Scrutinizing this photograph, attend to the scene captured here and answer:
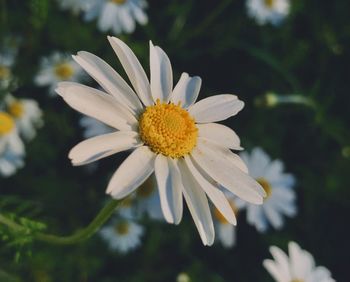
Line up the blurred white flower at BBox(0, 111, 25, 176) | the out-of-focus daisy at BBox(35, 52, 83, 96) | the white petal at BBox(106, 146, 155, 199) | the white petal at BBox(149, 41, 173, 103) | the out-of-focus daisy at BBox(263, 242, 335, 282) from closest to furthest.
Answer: the white petal at BBox(106, 146, 155, 199) < the white petal at BBox(149, 41, 173, 103) < the out-of-focus daisy at BBox(263, 242, 335, 282) < the blurred white flower at BBox(0, 111, 25, 176) < the out-of-focus daisy at BBox(35, 52, 83, 96)

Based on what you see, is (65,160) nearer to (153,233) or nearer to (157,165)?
(153,233)

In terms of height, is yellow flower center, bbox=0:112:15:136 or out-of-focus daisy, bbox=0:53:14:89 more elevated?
out-of-focus daisy, bbox=0:53:14:89

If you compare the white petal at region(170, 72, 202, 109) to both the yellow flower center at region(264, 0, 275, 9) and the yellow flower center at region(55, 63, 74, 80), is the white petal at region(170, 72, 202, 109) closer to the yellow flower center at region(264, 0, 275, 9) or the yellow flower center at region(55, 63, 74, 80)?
the yellow flower center at region(55, 63, 74, 80)

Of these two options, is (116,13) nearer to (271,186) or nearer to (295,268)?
(271,186)

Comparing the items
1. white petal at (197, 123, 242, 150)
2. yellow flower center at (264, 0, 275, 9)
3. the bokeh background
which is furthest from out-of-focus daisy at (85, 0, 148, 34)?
white petal at (197, 123, 242, 150)

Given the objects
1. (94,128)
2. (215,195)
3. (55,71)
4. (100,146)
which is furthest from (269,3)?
(100,146)

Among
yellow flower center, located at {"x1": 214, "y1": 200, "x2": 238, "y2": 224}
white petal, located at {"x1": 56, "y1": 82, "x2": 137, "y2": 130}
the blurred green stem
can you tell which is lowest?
the blurred green stem

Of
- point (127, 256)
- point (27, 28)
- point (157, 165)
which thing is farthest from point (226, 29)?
point (157, 165)

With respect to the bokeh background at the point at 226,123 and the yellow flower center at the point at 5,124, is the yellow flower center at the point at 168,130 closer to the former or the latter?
the bokeh background at the point at 226,123
